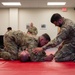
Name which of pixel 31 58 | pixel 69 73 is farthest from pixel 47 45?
pixel 69 73

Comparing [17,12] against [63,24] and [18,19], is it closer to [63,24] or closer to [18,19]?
[18,19]

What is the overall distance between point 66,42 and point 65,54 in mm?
321

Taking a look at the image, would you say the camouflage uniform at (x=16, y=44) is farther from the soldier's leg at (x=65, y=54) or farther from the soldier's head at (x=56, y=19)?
the soldier's head at (x=56, y=19)

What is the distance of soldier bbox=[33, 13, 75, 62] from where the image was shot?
4.78 meters

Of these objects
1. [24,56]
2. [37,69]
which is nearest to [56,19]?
[24,56]

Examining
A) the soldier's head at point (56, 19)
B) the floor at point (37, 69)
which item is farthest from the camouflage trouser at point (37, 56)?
the soldier's head at point (56, 19)

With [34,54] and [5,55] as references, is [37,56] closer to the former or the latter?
[34,54]

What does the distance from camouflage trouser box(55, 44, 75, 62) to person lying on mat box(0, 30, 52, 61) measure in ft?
1.06

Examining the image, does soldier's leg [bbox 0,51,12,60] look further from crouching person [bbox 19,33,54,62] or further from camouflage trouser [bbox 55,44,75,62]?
camouflage trouser [bbox 55,44,75,62]

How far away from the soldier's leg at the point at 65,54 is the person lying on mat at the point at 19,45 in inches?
12.5

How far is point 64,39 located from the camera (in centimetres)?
502

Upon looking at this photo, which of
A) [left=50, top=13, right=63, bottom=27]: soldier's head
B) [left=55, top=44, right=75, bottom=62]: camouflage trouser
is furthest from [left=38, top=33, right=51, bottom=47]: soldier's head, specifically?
[left=55, top=44, right=75, bottom=62]: camouflage trouser

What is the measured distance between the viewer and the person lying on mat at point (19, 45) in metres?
5.02

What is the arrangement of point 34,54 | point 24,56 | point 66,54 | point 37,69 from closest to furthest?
point 37,69 → point 34,54 → point 24,56 → point 66,54
